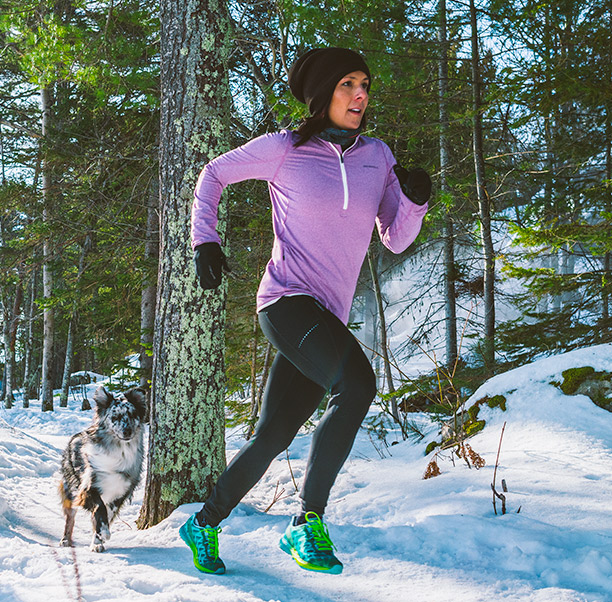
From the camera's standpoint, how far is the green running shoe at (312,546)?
2.19m

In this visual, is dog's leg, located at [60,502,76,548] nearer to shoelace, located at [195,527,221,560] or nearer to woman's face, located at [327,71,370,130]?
shoelace, located at [195,527,221,560]

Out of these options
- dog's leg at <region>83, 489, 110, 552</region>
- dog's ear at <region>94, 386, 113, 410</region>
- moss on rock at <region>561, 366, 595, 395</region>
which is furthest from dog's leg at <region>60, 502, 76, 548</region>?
moss on rock at <region>561, 366, 595, 395</region>

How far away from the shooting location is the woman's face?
2.61 m

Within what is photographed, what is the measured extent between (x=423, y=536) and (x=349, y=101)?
2.61m

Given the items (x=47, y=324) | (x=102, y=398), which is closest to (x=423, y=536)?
(x=102, y=398)

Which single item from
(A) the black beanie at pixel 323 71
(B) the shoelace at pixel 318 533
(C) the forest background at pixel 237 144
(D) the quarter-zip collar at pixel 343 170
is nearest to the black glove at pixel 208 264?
(D) the quarter-zip collar at pixel 343 170

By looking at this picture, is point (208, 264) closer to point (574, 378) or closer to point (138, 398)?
point (138, 398)

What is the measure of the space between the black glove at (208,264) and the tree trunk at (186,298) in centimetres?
212

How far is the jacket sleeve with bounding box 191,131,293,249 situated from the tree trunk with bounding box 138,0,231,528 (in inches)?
79.8

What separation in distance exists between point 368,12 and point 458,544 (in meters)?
6.78

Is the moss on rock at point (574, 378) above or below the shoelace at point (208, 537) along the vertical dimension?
above

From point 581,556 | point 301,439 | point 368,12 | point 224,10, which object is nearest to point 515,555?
point 581,556

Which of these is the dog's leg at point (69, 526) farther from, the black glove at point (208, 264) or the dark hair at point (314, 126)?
the dark hair at point (314, 126)

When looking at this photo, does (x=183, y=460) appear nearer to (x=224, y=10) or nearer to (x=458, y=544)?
(x=458, y=544)
